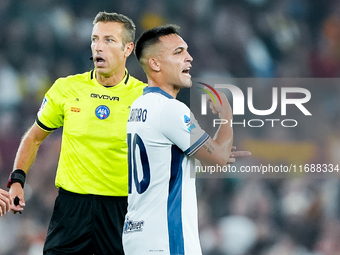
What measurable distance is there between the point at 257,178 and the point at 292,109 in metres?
1.39

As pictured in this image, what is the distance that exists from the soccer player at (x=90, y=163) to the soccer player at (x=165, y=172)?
34.3 inches

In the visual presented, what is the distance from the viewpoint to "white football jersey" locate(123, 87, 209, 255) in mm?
2746

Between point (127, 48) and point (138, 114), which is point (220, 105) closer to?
point (138, 114)

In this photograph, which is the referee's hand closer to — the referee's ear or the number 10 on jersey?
the number 10 on jersey

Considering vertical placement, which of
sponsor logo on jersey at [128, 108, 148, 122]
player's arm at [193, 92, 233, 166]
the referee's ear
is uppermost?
the referee's ear

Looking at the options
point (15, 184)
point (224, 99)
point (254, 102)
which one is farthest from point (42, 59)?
point (224, 99)

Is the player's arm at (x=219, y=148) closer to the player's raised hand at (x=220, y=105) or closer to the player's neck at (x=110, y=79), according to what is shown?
the player's raised hand at (x=220, y=105)

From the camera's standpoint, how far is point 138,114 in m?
2.91

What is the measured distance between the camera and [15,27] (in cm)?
844

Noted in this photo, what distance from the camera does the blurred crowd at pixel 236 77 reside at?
23.2ft

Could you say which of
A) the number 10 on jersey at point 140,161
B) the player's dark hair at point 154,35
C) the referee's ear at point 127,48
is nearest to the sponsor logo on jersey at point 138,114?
the number 10 on jersey at point 140,161

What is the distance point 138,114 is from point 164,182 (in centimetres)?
45

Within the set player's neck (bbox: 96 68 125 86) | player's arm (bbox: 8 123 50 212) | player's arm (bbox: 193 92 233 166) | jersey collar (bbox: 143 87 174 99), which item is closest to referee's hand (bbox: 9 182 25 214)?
player's arm (bbox: 8 123 50 212)

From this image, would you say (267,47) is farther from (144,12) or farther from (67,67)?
(67,67)
